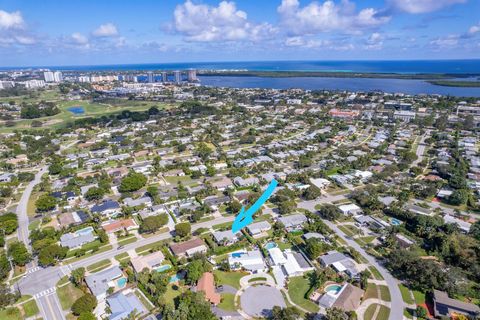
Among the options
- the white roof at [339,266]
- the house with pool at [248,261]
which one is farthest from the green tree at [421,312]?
the house with pool at [248,261]

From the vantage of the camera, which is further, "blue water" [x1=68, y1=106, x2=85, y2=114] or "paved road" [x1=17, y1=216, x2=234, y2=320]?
"blue water" [x1=68, y1=106, x2=85, y2=114]

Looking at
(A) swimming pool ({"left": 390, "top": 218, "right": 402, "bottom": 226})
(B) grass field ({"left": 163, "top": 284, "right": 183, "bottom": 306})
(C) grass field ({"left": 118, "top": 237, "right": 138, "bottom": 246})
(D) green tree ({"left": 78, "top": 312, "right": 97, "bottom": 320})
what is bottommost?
(C) grass field ({"left": 118, "top": 237, "right": 138, "bottom": 246})

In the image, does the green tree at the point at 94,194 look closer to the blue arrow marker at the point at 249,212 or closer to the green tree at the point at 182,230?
the green tree at the point at 182,230

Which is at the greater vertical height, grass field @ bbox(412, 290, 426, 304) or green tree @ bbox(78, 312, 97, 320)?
green tree @ bbox(78, 312, 97, 320)

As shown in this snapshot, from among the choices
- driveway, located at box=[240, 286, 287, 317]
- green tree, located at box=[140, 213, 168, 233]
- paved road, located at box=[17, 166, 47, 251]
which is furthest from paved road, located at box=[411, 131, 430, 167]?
paved road, located at box=[17, 166, 47, 251]

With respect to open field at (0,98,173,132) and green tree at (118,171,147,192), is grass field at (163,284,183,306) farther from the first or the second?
open field at (0,98,173,132)

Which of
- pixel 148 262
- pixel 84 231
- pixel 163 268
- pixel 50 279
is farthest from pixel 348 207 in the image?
pixel 50 279
